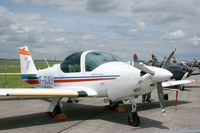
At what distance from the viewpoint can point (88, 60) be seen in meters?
10.3

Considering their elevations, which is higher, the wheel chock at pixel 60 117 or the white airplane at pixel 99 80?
the white airplane at pixel 99 80

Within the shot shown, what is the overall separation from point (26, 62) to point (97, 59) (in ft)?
19.4

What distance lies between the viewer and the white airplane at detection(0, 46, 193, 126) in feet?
28.3

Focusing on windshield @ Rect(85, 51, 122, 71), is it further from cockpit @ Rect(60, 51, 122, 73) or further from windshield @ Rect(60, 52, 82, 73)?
windshield @ Rect(60, 52, 82, 73)

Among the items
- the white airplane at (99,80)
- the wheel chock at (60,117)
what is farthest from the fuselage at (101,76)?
the wheel chock at (60,117)

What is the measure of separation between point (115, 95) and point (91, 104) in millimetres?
4731

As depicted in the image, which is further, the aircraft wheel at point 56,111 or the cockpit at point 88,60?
the aircraft wheel at point 56,111

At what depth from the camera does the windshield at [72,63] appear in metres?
10.6

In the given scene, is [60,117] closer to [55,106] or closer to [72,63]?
[55,106]

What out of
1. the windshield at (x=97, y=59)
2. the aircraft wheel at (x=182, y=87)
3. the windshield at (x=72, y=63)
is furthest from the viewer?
the aircraft wheel at (x=182, y=87)

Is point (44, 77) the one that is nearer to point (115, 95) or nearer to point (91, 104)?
point (91, 104)

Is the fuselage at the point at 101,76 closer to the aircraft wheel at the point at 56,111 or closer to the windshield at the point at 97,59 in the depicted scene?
the windshield at the point at 97,59

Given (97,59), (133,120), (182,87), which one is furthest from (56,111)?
(182,87)

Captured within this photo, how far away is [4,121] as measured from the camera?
9.84 m
